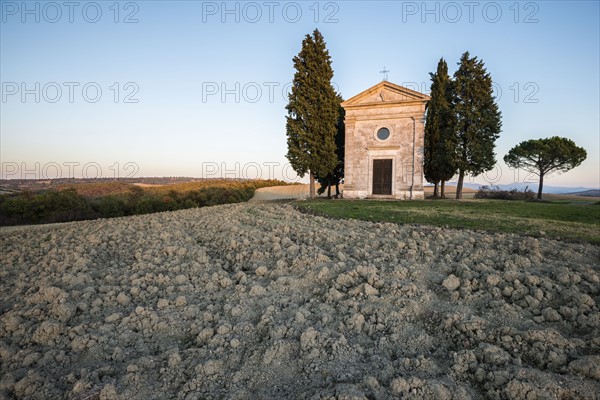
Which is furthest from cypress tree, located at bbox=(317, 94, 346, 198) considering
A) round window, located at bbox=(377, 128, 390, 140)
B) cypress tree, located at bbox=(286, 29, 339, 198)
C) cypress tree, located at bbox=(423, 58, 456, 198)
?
cypress tree, located at bbox=(423, 58, 456, 198)

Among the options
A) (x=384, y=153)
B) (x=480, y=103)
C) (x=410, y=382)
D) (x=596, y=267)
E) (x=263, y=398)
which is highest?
(x=480, y=103)

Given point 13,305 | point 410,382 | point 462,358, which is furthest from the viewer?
point 13,305

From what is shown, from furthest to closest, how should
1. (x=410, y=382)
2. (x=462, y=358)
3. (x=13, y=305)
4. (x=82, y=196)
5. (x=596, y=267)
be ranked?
1. (x=82, y=196)
2. (x=596, y=267)
3. (x=13, y=305)
4. (x=462, y=358)
5. (x=410, y=382)

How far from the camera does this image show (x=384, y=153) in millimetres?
20078

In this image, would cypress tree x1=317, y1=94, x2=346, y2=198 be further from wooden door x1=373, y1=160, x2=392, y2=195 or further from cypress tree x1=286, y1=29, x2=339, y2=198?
wooden door x1=373, y1=160, x2=392, y2=195

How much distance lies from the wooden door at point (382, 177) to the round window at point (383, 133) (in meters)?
1.50

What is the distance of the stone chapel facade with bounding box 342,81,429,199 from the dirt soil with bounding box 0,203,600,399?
47.7ft

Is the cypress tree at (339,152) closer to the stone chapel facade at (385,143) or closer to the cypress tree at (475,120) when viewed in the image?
the stone chapel facade at (385,143)

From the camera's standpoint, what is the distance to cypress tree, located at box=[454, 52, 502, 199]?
1931 centimetres

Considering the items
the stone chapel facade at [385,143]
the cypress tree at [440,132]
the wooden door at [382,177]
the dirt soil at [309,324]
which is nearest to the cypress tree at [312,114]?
the stone chapel facade at [385,143]

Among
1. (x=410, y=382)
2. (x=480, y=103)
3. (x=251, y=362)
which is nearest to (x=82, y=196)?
(x=251, y=362)

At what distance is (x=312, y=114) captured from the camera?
20297 mm

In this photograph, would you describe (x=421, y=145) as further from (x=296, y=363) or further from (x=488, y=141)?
(x=296, y=363)

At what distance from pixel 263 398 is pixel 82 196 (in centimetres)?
1818
